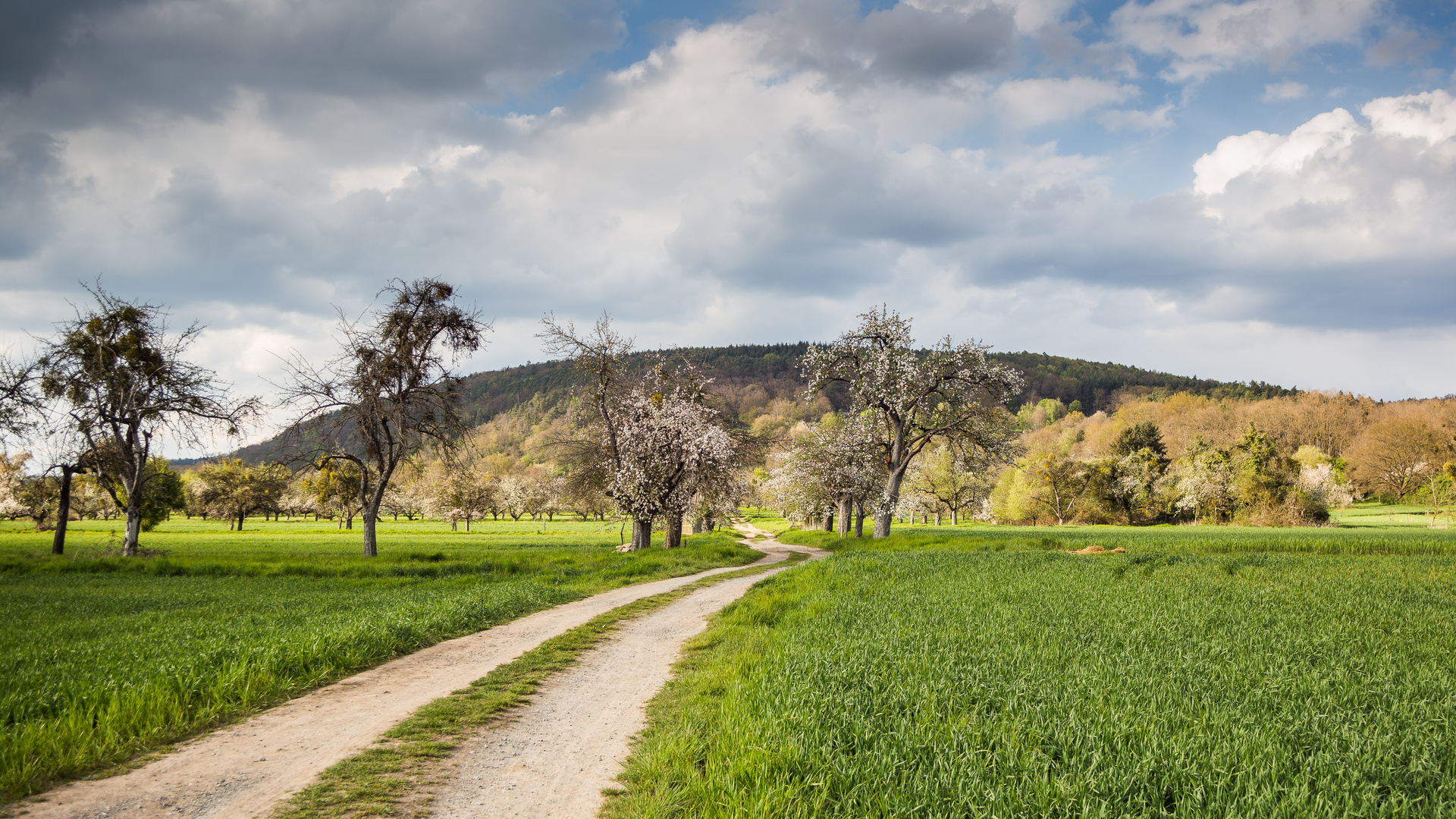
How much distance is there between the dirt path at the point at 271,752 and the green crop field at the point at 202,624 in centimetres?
45

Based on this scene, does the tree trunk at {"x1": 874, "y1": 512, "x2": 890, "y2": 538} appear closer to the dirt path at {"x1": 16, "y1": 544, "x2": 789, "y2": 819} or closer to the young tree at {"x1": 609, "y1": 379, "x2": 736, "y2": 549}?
the young tree at {"x1": 609, "y1": 379, "x2": 736, "y2": 549}

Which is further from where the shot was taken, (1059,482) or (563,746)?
(1059,482)

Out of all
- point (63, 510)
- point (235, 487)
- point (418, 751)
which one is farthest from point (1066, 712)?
point (235, 487)

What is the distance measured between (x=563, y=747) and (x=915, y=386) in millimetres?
29253

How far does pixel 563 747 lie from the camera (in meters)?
6.30

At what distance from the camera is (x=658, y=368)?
114 ft

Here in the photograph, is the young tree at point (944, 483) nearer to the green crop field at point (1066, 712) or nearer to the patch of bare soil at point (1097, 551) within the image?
the patch of bare soil at point (1097, 551)

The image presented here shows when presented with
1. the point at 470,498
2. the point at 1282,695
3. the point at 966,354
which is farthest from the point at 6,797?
the point at 470,498

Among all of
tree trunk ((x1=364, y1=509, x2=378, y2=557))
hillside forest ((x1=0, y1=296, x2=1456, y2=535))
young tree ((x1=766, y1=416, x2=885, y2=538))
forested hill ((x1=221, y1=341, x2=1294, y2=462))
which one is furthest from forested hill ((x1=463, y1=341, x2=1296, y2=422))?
tree trunk ((x1=364, y1=509, x2=378, y2=557))

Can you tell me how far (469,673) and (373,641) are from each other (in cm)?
223

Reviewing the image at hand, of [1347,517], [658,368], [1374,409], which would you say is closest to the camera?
[658,368]

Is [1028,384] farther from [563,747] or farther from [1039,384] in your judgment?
→ [563,747]

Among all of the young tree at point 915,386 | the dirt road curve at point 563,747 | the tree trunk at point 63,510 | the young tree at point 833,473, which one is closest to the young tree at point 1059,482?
the young tree at point 833,473

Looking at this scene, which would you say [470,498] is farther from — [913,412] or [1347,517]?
[1347,517]
